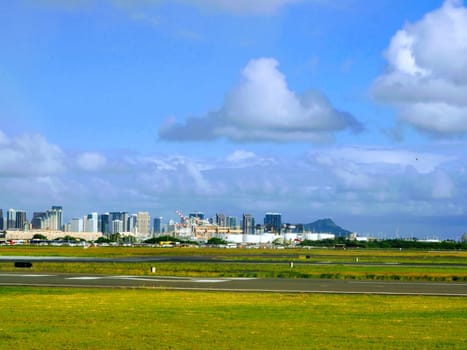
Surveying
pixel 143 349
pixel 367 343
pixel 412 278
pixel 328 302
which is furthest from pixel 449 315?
pixel 412 278

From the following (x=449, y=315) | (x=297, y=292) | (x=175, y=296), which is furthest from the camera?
(x=297, y=292)

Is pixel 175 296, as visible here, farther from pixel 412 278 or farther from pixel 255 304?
pixel 412 278

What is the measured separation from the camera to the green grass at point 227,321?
2127cm

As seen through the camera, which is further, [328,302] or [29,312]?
[328,302]

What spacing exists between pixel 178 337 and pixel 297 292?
22543 mm

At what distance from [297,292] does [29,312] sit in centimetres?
1903

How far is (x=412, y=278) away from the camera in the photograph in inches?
2539

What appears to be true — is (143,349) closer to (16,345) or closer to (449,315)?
(16,345)

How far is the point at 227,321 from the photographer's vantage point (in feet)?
88.3

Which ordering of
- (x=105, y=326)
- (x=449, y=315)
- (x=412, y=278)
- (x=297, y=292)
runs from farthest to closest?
(x=412, y=278) → (x=297, y=292) → (x=449, y=315) → (x=105, y=326)

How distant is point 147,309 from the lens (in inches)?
1235

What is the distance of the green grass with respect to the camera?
21266 mm

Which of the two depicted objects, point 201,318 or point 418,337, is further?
point 201,318

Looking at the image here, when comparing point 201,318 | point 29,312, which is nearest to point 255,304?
point 201,318
